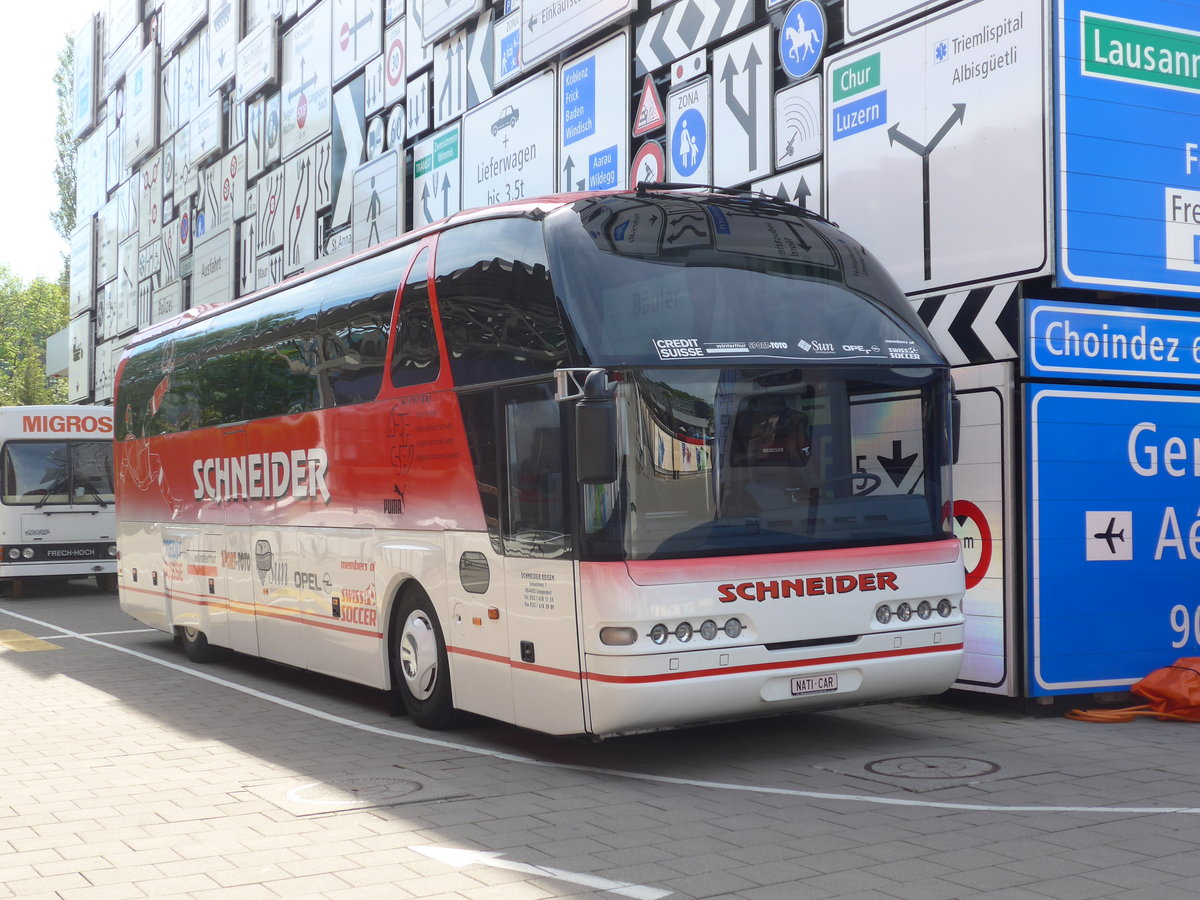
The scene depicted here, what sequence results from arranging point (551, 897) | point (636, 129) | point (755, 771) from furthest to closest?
point (636, 129)
point (755, 771)
point (551, 897)

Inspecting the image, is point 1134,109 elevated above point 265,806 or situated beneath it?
elevated above

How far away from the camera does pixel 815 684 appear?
7.77 meters

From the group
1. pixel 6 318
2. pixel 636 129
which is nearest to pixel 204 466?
pixel 636 129

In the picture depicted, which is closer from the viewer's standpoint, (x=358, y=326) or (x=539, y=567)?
(x=539, y=567)

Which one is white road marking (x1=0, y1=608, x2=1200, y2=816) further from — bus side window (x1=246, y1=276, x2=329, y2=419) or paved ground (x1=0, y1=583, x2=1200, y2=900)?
bus side window (x1=246, y1=276, x2=329, y2=419)

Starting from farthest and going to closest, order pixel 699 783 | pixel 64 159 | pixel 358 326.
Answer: pixel 64 159 → pixel 358 326 → pixel 699 783

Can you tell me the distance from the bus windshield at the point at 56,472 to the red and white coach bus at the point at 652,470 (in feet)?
51.4

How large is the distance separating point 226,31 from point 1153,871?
27874mm

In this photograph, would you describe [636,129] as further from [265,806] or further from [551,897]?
[551,897]

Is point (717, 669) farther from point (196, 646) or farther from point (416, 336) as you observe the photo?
point (196, 646)

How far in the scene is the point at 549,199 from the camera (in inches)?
335

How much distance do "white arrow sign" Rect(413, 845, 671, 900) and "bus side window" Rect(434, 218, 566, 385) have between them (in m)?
2.80

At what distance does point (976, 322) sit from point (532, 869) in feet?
19.1

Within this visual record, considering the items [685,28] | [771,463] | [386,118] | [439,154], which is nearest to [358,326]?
[771,463]
